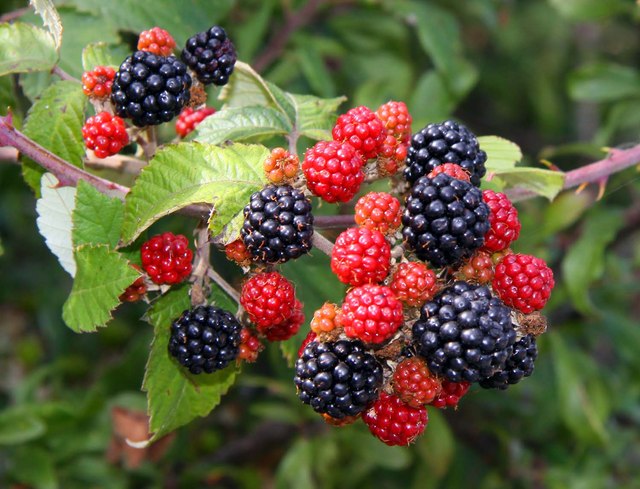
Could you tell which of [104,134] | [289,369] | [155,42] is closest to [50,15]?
[155,42]

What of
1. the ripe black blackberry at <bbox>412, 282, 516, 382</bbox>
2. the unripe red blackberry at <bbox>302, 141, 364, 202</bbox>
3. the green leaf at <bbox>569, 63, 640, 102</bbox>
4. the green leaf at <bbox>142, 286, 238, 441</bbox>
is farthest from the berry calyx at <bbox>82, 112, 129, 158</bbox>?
the green leaf at <bbox>569, 63, 640, 102</bbox>

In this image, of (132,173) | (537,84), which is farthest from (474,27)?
(132,173)

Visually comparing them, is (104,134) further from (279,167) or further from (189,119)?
(279,167)

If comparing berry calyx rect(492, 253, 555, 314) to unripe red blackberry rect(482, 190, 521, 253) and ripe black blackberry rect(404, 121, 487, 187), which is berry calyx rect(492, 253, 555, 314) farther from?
ripe black blackberry rect(404, 121, 487, 187)

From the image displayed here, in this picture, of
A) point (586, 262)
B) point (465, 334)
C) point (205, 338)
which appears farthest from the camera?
point (586, 262)

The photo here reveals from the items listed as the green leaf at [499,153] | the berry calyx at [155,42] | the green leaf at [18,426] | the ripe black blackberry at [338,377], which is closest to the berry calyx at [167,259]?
the ripe black blackberry at [338,377]

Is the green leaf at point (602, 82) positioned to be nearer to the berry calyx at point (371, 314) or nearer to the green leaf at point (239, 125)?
the green leaf at point (239, 125)
